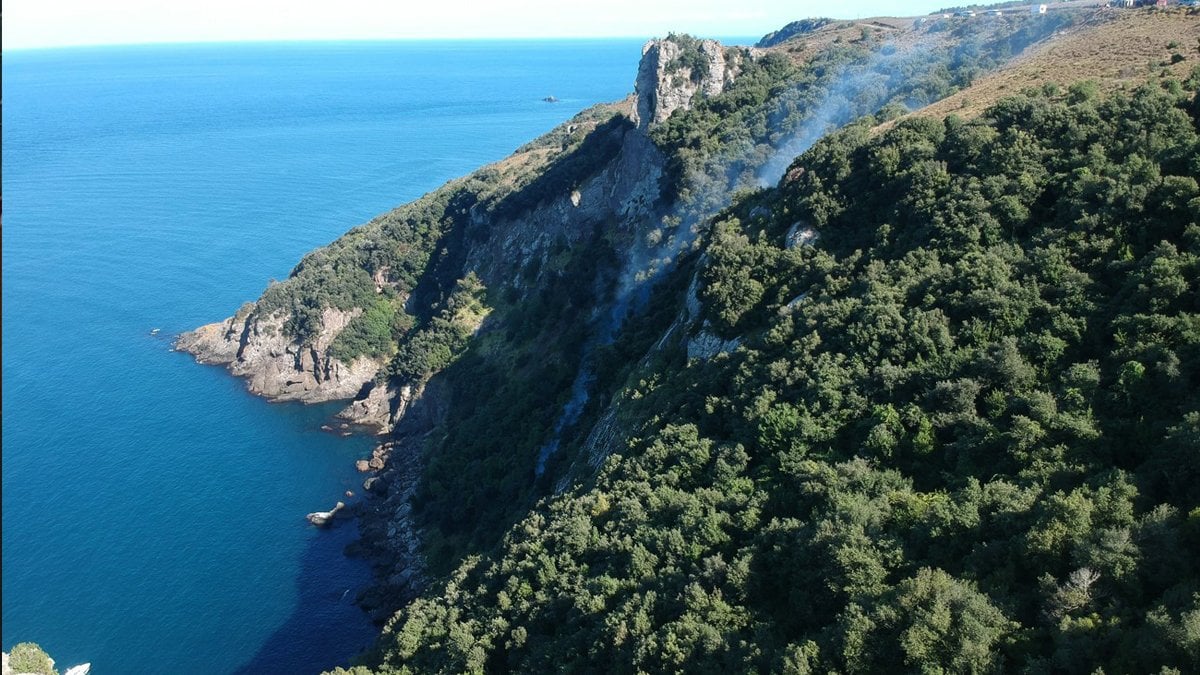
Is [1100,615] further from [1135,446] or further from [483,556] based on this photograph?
[483,556]

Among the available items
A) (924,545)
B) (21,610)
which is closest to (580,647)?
(924,545)

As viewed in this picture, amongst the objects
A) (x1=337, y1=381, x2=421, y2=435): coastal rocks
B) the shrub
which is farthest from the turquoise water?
the shrub

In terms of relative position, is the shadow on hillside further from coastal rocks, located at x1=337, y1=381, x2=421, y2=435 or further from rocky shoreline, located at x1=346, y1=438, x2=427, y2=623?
coastal rocks, located at x1=337, y1=381, x2=421, y2=435

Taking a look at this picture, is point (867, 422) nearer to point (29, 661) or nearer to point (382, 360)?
point (29, 661)

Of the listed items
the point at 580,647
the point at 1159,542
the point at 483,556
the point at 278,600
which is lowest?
the point at 278,600

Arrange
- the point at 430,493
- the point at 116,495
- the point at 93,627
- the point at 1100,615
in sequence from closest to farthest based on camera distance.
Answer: the point at 1100,615 < the point at 93,627 < the point at 430,493 < the point at 116,495

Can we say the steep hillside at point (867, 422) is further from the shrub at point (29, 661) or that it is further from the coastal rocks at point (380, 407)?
the shrub at point (29, 661)
